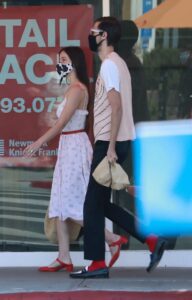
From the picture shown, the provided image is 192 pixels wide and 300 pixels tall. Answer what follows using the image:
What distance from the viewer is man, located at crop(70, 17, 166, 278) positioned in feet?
19.5

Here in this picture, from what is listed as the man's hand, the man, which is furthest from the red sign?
the man's hand

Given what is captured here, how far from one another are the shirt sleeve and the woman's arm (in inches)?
15.3

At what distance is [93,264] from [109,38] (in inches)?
69.7

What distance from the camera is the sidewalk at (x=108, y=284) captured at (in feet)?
19.0

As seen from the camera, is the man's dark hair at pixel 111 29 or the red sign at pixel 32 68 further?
the red sign at pixel 32 68

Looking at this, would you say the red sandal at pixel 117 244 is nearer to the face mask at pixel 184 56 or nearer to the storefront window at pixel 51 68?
the storefront window at pixel 51 68

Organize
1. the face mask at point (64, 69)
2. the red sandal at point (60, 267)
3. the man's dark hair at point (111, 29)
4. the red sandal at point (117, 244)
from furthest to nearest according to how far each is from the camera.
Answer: the red sandal at point (60, 267) → the face mask at point (64, 69) → the red sandal at point (117, 244) → the man's dark hair at point (111, 29)

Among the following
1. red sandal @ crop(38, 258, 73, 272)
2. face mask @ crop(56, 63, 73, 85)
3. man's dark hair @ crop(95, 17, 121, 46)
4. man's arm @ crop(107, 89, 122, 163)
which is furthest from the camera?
red sandal @ crop(38, 258, 73, 272)

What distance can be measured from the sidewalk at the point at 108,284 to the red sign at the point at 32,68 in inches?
41.8

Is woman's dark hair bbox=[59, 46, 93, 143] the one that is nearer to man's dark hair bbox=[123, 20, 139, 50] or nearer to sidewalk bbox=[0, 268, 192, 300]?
man's dark hair bbox=[123, 20, 139, 50]

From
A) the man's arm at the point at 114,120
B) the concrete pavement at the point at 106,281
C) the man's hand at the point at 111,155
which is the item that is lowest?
the concrete pavement at the point at 106,281

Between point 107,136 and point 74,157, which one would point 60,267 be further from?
point 107,136

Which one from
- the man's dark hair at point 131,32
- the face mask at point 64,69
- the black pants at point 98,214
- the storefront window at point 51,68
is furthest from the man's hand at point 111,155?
the man's dark hair at point 131,32

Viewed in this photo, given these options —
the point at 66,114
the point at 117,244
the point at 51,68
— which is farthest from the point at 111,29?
the point at 117,244
